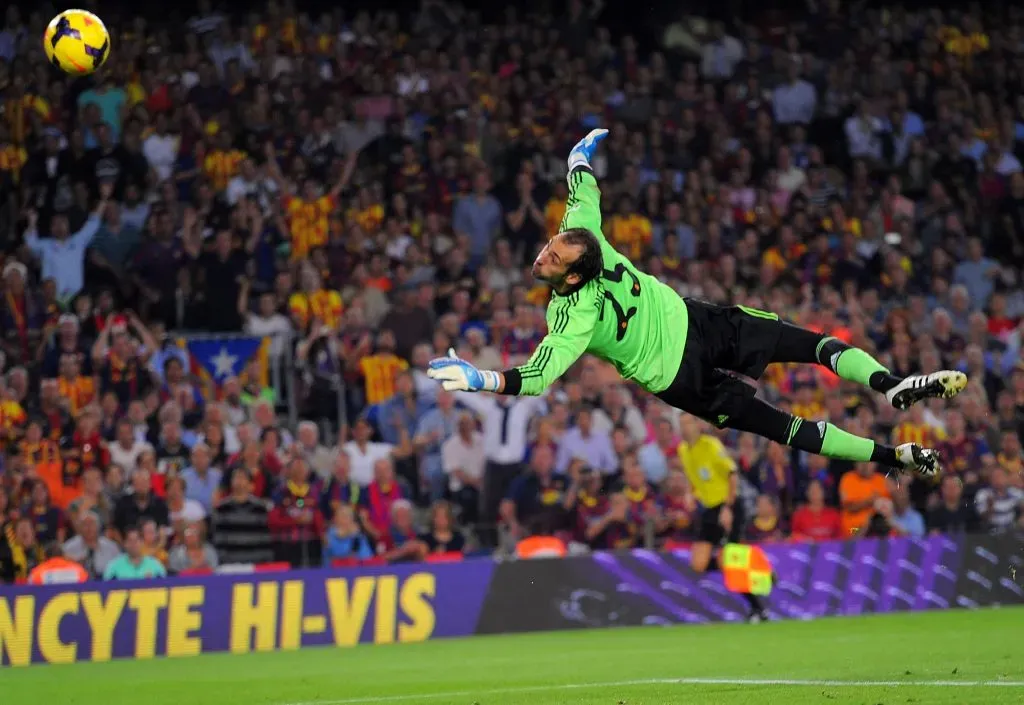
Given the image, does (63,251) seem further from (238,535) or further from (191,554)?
(191,554)

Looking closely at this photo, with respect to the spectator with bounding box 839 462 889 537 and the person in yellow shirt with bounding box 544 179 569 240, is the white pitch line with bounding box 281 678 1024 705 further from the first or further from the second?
the person in yellow shirt with bounding box 544 179 569 240

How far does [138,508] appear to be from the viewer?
17422 millimetres

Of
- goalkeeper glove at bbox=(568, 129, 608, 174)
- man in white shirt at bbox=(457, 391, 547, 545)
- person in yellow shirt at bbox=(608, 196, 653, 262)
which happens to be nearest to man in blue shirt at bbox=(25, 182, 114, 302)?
man in white shirt at bbox=(457, 391, 547, 545)

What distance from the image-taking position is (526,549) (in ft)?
59.3

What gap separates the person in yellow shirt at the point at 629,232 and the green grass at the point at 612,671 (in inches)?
244

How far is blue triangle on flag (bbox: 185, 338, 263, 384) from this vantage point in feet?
65.3

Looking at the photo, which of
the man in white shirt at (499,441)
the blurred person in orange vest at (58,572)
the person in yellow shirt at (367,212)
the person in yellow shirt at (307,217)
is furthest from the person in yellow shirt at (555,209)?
the blurred person in orange vest at (58,572)

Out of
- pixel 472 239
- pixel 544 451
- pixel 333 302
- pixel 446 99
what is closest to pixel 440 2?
pixel 446 99

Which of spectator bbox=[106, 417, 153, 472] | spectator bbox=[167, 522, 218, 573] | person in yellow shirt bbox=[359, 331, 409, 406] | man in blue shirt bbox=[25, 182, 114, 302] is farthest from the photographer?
man in blue shirt bbox=[25, 182, 114, 302]

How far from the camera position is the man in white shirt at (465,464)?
61.6 ft

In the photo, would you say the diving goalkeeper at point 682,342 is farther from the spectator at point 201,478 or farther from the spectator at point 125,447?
the spectator at point 125,447

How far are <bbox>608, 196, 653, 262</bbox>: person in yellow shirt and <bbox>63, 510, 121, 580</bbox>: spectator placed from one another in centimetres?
825

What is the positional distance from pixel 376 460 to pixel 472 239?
14.3 ft

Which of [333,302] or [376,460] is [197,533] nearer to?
[376,460]
